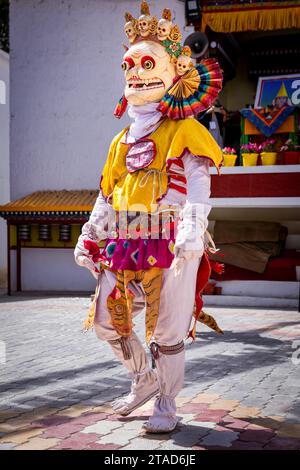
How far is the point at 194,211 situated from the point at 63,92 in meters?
12.5

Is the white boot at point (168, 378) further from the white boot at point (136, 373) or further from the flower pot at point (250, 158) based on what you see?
the flower pot at point (250, 158)

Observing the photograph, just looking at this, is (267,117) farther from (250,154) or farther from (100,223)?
(100,223)

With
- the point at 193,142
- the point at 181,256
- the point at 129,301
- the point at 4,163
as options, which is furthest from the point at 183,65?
the point at 4,163

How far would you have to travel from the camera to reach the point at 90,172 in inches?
599

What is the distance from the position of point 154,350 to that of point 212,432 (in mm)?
557

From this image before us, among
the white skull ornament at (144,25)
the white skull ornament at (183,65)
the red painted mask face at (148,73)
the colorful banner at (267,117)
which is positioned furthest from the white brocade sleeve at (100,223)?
the colorful banner at (267,117)

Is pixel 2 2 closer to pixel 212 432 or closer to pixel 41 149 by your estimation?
pixel 41 149

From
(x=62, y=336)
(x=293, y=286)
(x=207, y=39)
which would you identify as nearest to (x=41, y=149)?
(x=207, y=39)

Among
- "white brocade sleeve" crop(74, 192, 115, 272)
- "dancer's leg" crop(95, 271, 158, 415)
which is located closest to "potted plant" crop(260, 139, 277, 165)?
"white brocade sleeve" crop(74, 192, 115, 272)

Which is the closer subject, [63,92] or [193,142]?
[193,142]

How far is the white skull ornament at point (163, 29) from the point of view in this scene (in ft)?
13.0

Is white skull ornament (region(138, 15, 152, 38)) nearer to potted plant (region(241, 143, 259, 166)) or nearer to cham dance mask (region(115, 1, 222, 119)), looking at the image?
cham dance mask (region(115, 1, 222, 119))

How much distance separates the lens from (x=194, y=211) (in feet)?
11.6

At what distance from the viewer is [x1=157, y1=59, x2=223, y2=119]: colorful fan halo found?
150 inches
